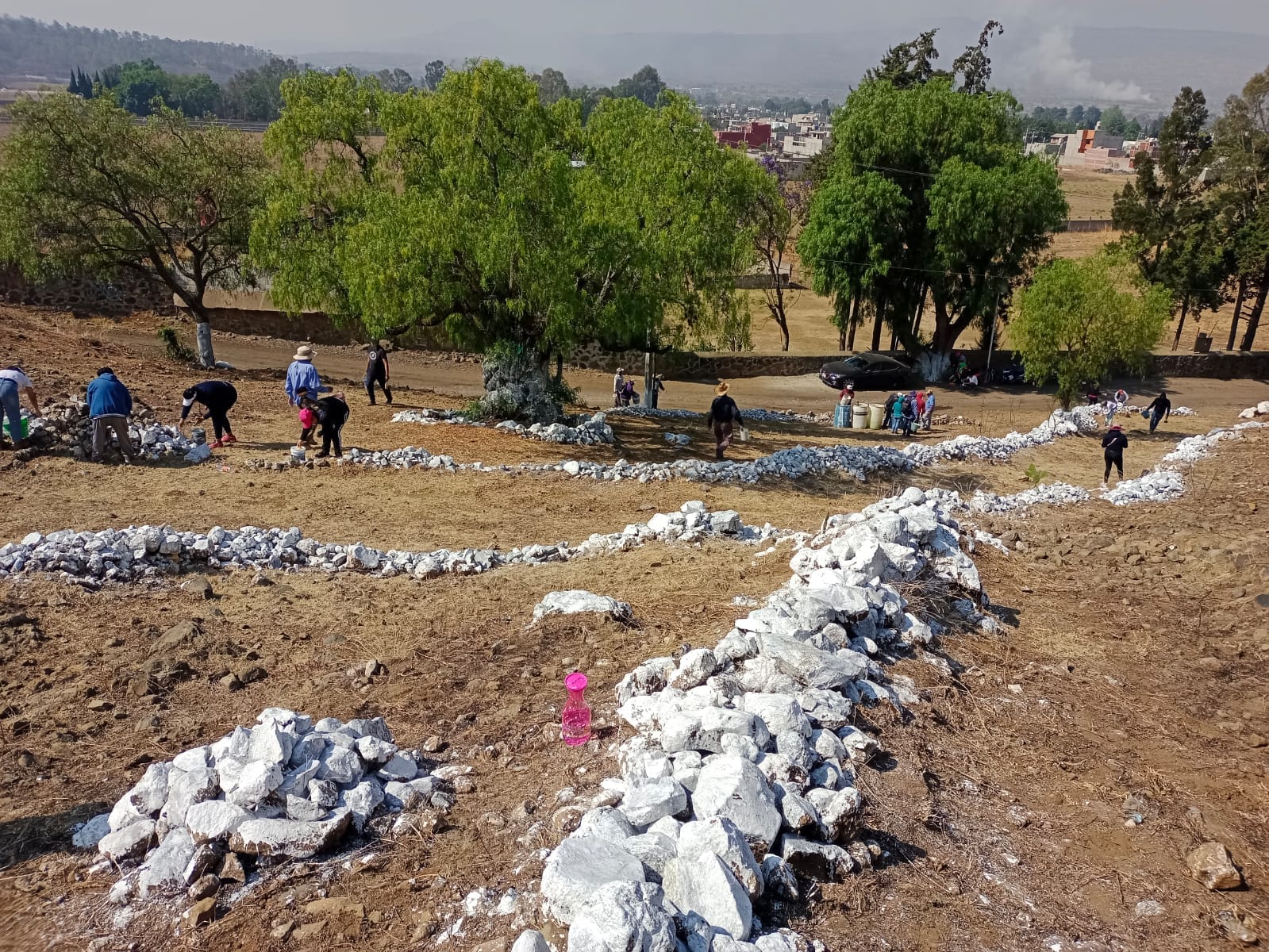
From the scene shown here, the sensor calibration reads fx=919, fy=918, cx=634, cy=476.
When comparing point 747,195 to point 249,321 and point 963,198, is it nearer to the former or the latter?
point 963,198

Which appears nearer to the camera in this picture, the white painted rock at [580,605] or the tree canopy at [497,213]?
the white painted rock at [580,605]

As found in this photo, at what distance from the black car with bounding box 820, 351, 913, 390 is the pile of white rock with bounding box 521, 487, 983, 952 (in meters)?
23.4

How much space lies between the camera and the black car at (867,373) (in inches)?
1212

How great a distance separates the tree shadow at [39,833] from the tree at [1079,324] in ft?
84.1

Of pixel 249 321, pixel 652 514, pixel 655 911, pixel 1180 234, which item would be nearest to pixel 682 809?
pixel 655 911

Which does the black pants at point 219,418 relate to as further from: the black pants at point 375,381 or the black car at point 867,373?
the black car at point 867,373

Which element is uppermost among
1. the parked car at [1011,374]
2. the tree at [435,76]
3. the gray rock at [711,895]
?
the tree at [435,76]

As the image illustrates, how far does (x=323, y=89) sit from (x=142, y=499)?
11670 mm

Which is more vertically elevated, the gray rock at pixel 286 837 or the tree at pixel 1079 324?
the tree at pixel 1079 324

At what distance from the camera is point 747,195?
71.1 feet

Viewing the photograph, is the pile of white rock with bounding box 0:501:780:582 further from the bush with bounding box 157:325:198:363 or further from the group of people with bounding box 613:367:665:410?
the bush with bounding box 157:325:198:363

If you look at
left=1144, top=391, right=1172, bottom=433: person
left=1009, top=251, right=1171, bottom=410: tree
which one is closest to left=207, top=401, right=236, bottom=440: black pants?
left=1009, top=251, right=1171, bottom=410: tree

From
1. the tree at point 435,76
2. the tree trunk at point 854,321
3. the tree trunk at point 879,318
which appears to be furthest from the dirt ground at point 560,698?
the tree trunk at point 879,318

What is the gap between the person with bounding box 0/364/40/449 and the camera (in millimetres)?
12633
